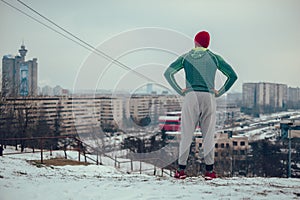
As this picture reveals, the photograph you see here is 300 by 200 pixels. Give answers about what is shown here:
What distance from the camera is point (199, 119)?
178 inches

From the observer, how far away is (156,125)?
6.70 m

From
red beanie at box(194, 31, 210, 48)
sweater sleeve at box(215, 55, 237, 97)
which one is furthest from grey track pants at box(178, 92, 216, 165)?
red beanie at box(194, 31, 210, 48)

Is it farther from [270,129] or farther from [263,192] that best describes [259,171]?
[263,192]

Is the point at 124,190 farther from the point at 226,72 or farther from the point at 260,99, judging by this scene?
the point at 260,99

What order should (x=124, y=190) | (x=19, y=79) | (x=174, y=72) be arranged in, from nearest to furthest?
(x=124, y=190) < (x=174, y=72) < (x=19, y=79)

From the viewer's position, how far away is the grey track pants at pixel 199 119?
437cm

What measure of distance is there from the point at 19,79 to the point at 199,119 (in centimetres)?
1625

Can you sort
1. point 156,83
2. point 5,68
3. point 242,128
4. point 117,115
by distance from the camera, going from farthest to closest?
point 242,128 → point 5,68 → point 117,115 → point 156,83

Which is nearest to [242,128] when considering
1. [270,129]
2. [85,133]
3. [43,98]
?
[270,129]

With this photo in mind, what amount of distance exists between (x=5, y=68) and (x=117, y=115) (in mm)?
11979

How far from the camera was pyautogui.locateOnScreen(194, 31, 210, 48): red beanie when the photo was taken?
14.6ft

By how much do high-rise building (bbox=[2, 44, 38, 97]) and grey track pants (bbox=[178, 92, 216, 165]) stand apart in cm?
1265

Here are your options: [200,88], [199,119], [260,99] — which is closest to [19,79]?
[199,119]

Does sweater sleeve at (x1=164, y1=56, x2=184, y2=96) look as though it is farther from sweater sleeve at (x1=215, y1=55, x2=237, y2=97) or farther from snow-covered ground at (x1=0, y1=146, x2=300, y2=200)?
snow-covered ground at (x1=0, y1=146, x2=300, y2=200)
